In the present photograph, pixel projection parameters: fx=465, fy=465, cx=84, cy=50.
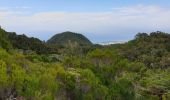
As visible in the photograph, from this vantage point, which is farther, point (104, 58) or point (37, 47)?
point (37, 47)

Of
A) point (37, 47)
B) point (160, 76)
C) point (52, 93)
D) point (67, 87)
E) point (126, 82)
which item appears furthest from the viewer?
point (37, 47)

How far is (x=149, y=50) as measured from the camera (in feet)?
284

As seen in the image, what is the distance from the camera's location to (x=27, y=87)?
747 inches

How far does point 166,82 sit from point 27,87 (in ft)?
102

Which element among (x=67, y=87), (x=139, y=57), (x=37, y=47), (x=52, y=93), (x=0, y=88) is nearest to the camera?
(x=0, y=88)

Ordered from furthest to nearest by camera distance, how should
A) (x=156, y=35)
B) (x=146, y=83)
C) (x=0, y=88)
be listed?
1. (x=156, y=35)
2. (x=146, y=83)
3. (x=0, y=88)

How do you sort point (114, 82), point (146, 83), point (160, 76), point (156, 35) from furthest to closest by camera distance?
point (156, 35) < point (160, 76) < point (146, 83) < point (114, 82)

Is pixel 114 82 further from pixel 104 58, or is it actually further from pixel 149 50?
pixel 149 50

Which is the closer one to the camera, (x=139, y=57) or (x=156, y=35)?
(x=139, y=57)

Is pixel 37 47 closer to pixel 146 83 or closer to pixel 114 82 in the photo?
pixel 146 83

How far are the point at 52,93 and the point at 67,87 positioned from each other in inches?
169

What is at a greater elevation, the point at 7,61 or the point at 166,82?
the point at 7,61

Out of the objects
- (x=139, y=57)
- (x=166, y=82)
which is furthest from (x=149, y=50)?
(x=166, y=82)

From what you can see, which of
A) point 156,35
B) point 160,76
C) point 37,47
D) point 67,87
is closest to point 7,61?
point 67,87
